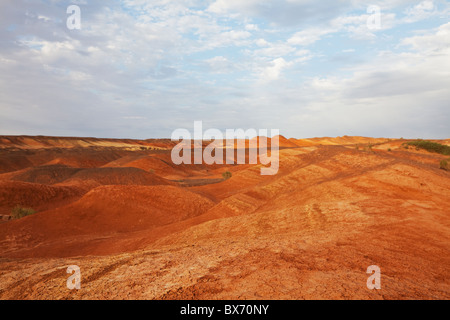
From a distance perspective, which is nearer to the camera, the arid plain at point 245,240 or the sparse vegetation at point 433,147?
the arid plain at point 245,240

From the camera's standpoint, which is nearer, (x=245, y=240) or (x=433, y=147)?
(x=245, y=240)

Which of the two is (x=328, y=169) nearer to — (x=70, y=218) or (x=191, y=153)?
(x=70, y=218)

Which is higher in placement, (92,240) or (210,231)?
(210,231)

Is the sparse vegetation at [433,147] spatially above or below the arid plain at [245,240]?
above

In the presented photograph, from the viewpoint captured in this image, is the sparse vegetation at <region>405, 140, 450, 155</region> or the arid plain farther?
the sparse vegetation at <region>405, 140, 450, 155</region>

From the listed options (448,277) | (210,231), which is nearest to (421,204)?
(448,277)

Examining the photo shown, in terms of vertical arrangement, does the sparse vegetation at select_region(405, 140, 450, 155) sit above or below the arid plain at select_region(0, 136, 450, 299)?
above

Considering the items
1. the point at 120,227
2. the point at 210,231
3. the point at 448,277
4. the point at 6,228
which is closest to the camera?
the point at 448,277

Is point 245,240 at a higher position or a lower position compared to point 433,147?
lower
